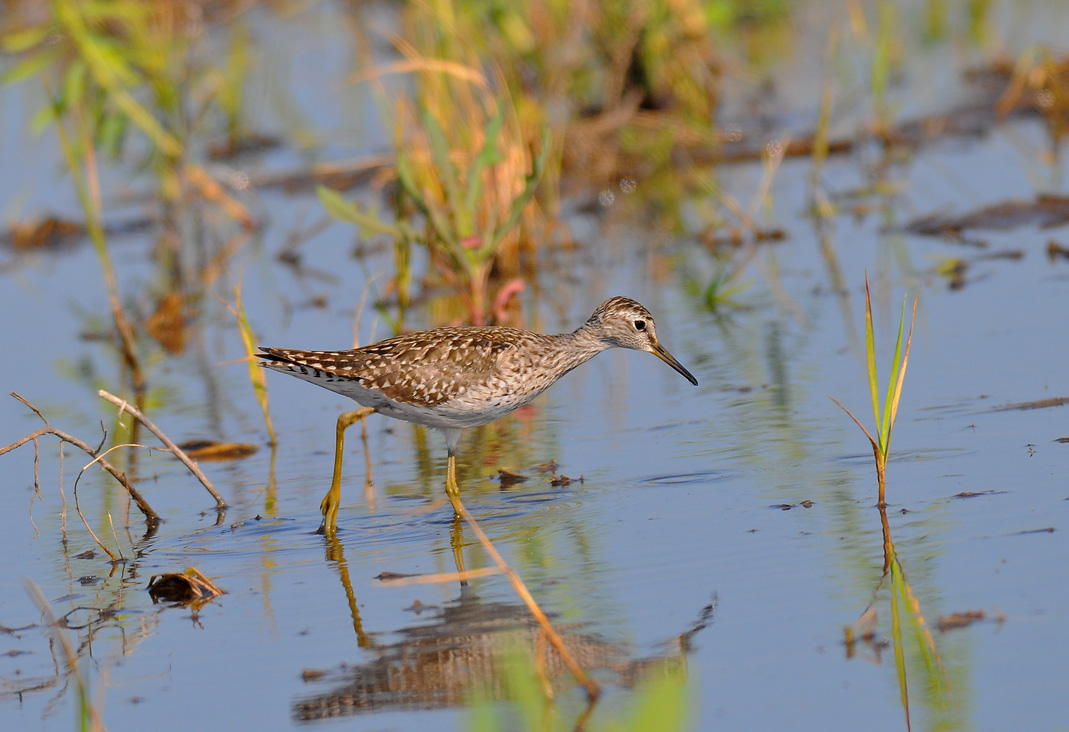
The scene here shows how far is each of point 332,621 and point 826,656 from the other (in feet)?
7.14

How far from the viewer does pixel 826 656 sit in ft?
17.2

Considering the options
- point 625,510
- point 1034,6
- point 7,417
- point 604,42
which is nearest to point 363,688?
point 625,510

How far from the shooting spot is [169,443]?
761 centimetres

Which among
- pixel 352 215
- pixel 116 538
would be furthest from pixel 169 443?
pixel 352 215

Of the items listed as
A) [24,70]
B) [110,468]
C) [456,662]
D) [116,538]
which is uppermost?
[24,70]

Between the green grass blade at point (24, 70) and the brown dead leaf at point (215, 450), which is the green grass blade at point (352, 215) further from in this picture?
the green grass blade at point (24, 70)

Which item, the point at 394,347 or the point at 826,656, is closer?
the point at 826,656

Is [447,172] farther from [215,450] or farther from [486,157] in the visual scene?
[215,450]

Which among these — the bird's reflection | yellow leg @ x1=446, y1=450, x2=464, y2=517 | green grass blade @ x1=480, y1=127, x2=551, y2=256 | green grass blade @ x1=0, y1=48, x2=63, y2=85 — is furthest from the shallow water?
green grass blade @ x1=0, y1=48, x2=63, y2=85

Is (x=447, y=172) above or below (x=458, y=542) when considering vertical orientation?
above

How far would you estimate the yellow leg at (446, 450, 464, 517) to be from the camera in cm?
739

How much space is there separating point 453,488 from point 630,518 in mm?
1127

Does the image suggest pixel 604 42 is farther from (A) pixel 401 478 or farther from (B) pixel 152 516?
(B) pixel 152 516

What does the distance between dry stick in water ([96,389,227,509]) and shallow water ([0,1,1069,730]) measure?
0.12 m
